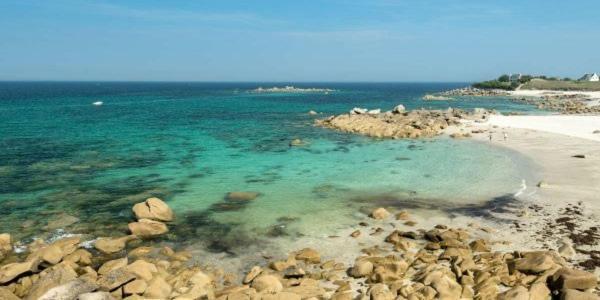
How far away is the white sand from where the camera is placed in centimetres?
4398

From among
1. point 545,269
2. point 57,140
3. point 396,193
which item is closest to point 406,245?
point 545,269

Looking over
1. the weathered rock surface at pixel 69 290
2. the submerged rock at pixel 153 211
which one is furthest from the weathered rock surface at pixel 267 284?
the submerged rock at pixel 153 211

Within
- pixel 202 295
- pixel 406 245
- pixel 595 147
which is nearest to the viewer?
pixel 202 295

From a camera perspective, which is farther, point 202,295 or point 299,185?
point 299,185

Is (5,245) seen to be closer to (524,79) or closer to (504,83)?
(504,83)

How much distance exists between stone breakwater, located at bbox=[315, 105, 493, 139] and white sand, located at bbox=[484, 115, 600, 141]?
4.43 m

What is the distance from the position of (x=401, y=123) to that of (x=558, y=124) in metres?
18.0

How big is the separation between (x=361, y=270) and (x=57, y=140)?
41.1 metres

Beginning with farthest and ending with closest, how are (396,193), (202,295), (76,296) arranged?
1. (396,193)
2. (202,295)
3. (76,296)

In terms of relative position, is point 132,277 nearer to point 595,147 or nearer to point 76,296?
point 76,296

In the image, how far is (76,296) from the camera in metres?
11.7

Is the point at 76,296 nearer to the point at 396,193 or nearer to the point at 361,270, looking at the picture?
the point at 361,270

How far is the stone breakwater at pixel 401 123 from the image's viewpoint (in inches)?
1882

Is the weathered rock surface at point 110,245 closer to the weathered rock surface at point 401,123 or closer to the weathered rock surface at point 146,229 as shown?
the weathered rock surface at point 146,229
